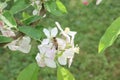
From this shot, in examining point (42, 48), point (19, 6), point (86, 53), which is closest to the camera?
point (42, 48)

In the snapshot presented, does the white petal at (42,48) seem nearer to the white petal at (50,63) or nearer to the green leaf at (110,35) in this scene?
the white petal at (50,63)

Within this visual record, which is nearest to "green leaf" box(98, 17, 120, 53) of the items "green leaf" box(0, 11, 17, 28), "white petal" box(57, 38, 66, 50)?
"white petal" box(57, 38, 66, 50)

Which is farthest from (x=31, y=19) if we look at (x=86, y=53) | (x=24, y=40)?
(x=86, y=53)

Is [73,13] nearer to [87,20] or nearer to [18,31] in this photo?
[87,20]

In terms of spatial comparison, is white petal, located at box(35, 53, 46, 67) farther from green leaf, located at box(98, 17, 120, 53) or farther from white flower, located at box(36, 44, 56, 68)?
green leaf, located at box(98, 17, 120, 53)

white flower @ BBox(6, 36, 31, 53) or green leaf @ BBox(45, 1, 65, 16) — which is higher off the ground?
green leaf @ BBox(45, 1, 65, 16)

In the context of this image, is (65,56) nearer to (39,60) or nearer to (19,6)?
(39,60)
